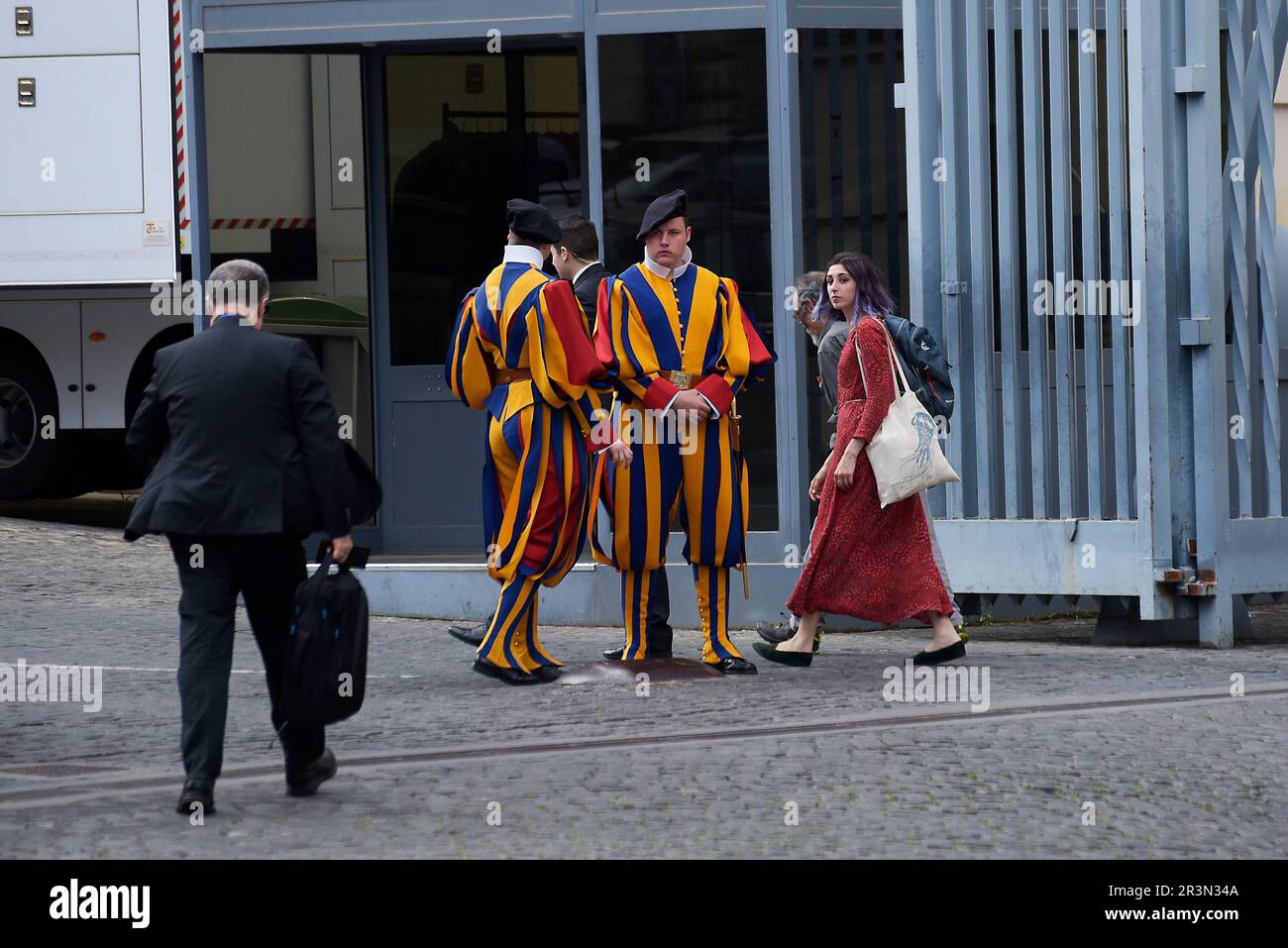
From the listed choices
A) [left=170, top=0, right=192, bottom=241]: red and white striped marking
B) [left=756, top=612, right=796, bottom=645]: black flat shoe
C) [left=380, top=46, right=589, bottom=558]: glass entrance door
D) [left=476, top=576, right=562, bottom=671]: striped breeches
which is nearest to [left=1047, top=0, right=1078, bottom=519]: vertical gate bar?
[left=756, top=612, right=796, bottom=645]: black flat shoe

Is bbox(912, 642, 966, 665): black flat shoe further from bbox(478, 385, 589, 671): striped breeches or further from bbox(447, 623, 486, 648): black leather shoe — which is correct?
bbox(447, 623, 486, 648): black leather shoe

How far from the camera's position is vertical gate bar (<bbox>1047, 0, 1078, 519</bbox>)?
9.23m

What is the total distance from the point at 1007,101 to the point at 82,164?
21.7 feet

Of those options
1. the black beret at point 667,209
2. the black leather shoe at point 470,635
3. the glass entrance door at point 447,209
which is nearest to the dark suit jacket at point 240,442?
the black beret at point 667,209

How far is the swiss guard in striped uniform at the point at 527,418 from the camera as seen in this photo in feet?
25.3

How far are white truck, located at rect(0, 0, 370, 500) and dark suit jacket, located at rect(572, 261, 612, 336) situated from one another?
2.99 m

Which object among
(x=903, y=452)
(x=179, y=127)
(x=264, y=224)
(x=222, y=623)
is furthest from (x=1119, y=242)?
(x=179, y=127)

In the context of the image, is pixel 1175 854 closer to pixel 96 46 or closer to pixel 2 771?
pixel 2 771

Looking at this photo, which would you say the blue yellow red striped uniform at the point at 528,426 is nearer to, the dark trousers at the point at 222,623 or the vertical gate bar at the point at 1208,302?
the dark trousers at the point at 222,623

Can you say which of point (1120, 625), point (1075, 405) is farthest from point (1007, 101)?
point (1120, 625)

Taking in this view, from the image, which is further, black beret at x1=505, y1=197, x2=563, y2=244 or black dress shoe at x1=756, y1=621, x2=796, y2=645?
black dress shoe at x1=756, y1=621, x2=796, y2=645

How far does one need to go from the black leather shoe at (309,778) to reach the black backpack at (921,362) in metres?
3.39

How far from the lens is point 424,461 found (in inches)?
456

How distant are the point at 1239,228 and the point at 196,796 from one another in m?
5.63
